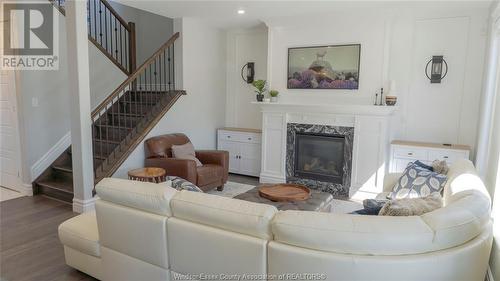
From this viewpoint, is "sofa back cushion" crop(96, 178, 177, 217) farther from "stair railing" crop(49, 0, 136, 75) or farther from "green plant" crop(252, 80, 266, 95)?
"stair railing" crop(49, 0, 136, 75)

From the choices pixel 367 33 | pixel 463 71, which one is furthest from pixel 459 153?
pixel 367 33

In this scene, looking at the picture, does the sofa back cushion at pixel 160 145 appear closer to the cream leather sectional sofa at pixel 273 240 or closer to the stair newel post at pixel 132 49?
the stair newel post at pixel 132 49

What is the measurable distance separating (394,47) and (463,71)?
93cm

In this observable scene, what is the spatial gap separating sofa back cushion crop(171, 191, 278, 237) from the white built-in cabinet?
3757mm

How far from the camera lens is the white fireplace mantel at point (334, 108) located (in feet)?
14.7

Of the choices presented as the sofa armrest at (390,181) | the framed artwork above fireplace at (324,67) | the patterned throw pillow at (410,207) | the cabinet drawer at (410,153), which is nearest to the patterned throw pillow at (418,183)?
the sofa armrest at (390,181)

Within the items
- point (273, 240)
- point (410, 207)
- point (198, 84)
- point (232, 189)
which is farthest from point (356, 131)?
point (273, 240)

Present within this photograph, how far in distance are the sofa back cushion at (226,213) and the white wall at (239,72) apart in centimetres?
430

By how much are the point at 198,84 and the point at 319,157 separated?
2420mm

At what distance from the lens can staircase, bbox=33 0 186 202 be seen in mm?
4488

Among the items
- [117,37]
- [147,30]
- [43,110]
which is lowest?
[43,110]

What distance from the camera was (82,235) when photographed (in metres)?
2.46

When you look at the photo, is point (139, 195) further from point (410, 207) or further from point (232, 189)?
point (232, 189)

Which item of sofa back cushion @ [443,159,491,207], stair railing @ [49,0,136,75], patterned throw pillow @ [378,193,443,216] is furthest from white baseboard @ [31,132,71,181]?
sofa back cushion @ [443,159,491,207]
